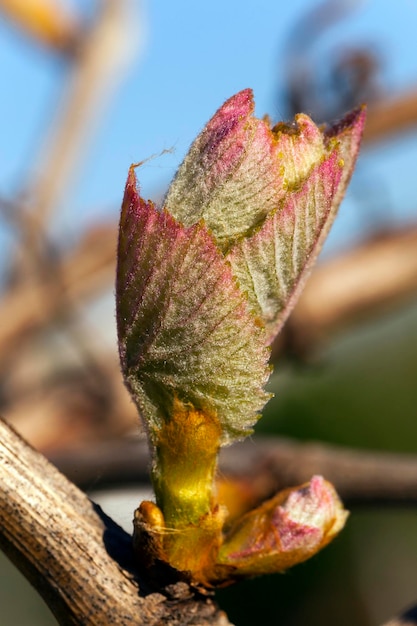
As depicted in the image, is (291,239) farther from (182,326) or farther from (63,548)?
(63,548)

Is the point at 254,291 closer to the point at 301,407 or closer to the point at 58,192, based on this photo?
the point at 58,192

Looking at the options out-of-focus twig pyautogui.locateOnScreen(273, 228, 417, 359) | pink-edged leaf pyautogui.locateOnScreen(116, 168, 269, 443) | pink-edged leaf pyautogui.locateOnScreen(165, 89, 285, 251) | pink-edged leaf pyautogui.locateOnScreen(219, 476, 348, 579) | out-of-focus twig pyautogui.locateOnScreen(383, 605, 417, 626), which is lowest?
out-of-focus twig pyautogui.locateOnScreen(383, 605, 417, 626)

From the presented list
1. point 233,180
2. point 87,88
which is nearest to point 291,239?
point 233,180

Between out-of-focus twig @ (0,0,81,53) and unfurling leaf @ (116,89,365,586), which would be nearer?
unfurling leaf @ (116,89,365,586)

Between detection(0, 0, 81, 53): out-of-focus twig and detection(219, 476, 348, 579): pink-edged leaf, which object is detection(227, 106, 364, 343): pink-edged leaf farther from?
detection(0, 0, 81, 53): out-of-focus twig

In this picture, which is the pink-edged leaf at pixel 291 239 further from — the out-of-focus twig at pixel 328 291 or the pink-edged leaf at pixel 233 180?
the out-of-focus twig at pixel 328 291

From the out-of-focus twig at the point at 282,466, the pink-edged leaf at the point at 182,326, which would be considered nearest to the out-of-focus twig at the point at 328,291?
the out-of-focus twig at the point at 282,466

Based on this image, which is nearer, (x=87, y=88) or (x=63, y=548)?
(x=63, y=548)

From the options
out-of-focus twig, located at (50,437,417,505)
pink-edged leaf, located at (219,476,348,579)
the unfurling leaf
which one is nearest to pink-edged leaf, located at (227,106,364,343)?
the unfurling leaf
